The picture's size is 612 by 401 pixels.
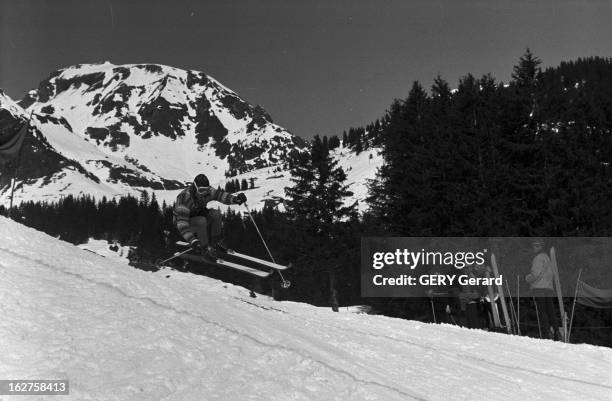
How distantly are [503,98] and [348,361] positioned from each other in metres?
26.0

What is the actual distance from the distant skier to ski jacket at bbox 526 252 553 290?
6.77m

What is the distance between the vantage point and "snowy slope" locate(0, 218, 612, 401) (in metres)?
4.74

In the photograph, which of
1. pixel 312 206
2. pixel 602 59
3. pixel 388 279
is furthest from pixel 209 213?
pixel 602 59

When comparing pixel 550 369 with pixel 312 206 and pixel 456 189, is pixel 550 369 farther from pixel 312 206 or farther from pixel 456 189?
pixel 312 206

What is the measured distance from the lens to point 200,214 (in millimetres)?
11898

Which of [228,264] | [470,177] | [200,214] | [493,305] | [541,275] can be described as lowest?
[493,305]

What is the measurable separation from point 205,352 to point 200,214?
21.6 feet

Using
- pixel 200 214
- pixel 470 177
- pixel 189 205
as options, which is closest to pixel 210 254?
pixel 200 214

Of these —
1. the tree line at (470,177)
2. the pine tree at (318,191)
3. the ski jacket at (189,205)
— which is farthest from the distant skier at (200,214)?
the pine tree at (318,191)

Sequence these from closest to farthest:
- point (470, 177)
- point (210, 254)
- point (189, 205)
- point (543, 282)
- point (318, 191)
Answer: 1. point (189, 205)
2. point (210, 254)
3. point (543, 282)
4. point (470, 177)
5. point (318, 191)

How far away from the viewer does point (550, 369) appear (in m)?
7.96

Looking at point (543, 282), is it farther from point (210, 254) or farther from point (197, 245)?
point (197, 245)

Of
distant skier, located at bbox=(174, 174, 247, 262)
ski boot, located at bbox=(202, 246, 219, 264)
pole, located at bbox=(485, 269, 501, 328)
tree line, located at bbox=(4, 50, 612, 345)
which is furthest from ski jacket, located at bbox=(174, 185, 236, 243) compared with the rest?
tree line, located at bbox=(4, 50, 612, 345)

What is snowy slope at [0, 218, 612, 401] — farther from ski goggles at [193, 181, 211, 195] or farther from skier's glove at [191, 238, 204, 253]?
ski goggles at [193, 181, 211, 195]
